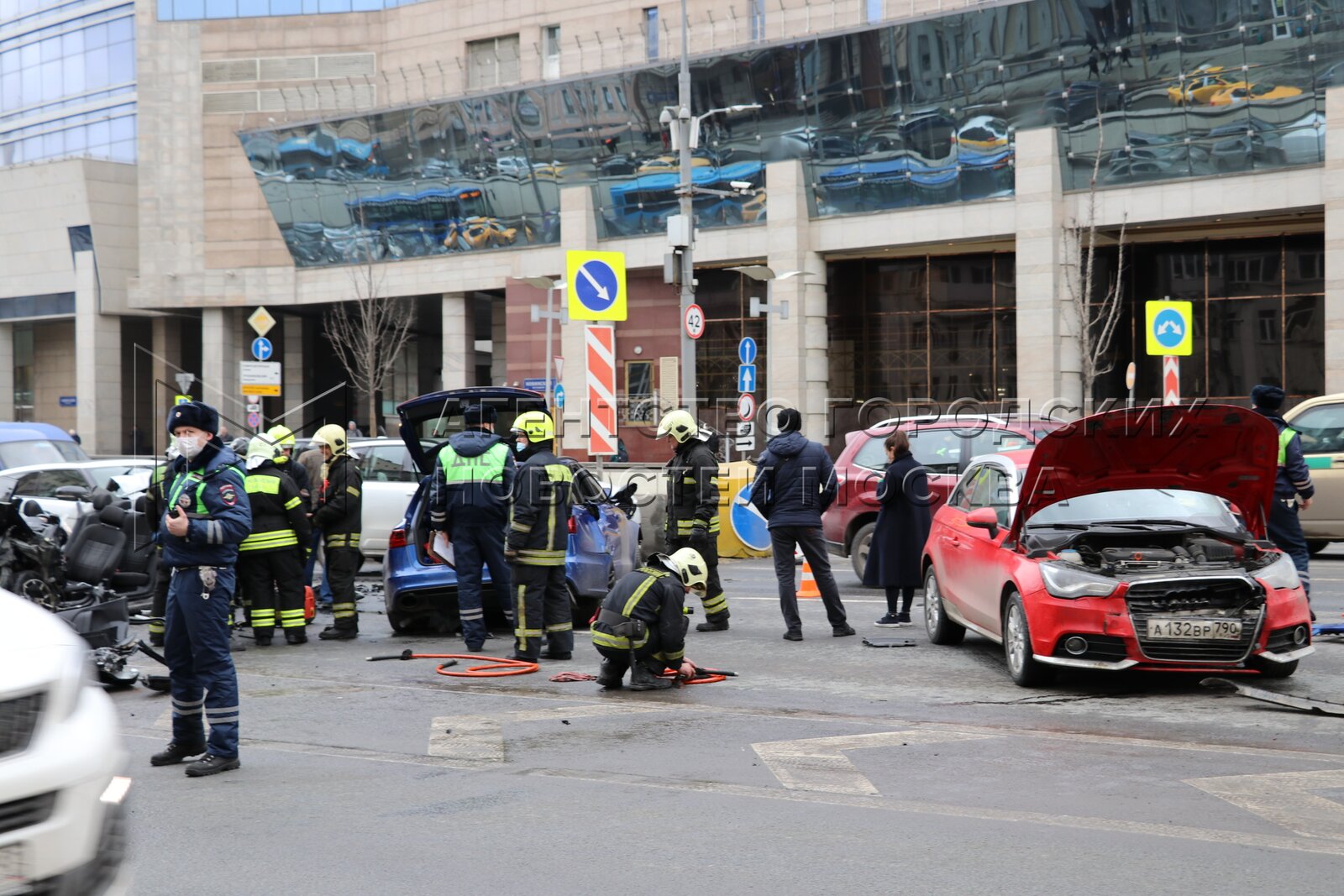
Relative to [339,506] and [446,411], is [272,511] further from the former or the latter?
[446,411]

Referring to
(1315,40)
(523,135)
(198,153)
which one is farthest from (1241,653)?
(198,153)

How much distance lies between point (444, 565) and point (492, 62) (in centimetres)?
4542

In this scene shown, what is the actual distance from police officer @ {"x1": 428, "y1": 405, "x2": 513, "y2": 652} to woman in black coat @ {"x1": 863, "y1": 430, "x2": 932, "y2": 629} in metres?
3.37

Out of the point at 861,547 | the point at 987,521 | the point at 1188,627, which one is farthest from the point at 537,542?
the point at 861,547

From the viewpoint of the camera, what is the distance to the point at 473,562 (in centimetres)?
1145

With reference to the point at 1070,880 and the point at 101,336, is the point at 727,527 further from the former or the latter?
the point at 101,336

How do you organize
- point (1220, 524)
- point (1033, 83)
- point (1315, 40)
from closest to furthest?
point (1220, 524)
point (1315, 40)
point (1033, 83)

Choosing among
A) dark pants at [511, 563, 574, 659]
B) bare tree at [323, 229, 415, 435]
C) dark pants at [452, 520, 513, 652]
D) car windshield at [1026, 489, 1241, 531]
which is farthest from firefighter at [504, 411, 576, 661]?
bare tree at [323, 229, 415, 435]

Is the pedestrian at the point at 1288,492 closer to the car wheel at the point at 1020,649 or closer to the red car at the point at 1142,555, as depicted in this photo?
the red car at the point at 1142,555

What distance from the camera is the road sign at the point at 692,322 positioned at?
24469 millimetres

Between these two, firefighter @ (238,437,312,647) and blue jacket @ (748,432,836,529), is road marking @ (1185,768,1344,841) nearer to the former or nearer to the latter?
blue jacket @ (748,432,836,529)

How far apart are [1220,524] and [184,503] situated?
21.6ft

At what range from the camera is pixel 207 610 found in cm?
725

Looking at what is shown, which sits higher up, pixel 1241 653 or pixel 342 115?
pixel 342 115
